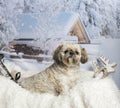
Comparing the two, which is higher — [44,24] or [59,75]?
[44,24]

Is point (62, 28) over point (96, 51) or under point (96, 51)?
over

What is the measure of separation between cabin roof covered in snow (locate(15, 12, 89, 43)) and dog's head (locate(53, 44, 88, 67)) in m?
0.16

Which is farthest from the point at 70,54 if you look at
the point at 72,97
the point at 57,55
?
the point at 72,97

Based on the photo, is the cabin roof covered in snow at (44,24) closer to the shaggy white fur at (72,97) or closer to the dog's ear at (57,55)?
the dog's ear at (57,55)

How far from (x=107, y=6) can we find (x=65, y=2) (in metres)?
0.22

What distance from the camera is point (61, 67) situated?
1522 millimetres

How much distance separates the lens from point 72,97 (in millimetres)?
1453

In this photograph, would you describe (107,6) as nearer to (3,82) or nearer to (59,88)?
(59,88)

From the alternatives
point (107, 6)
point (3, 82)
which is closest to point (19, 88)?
point (3, 82)

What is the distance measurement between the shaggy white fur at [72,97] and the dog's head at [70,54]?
0.37ft

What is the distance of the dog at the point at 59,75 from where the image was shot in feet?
4.92

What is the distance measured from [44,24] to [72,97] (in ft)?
1.48

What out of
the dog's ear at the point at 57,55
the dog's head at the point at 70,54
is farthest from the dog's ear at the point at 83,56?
the dog's ear at the point at 57,55

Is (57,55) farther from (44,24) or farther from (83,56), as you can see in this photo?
(44,24)
